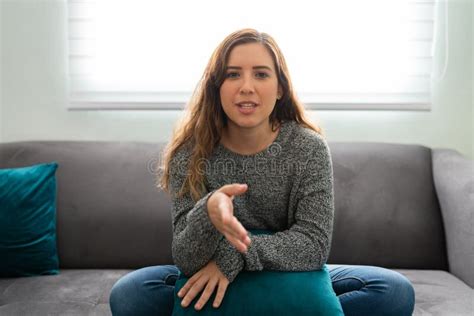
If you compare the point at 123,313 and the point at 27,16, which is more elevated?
the point at 27,16

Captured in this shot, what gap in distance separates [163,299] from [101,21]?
120cm

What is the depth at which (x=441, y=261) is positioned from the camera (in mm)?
1922

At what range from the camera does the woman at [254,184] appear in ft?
4.25

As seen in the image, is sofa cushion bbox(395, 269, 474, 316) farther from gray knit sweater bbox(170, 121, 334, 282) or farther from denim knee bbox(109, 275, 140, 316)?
denim knee bbox(109, 275, 140, 316)

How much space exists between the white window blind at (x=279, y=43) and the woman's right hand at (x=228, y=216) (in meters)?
1.08

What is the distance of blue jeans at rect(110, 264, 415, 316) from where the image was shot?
1.34 m

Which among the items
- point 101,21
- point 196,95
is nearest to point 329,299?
point 196,95

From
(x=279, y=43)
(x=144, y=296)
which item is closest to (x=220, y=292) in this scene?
(x=144, y=296)

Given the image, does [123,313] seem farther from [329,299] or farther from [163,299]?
[329,299]

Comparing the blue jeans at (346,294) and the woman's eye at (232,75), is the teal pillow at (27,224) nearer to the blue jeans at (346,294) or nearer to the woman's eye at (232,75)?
the blue jeans at (346,294)

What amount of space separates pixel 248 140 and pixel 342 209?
2.04 feet

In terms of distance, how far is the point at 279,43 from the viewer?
2.16 m

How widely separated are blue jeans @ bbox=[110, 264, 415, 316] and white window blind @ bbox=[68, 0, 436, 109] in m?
0.91

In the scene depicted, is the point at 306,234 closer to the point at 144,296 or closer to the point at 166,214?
the point at 144,296
